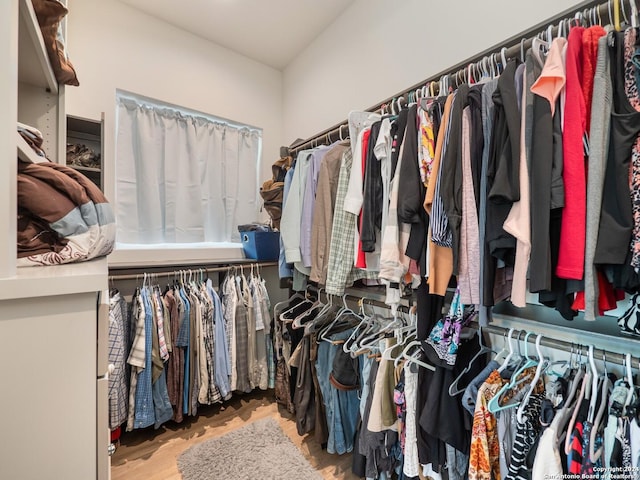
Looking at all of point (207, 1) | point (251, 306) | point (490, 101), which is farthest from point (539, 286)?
point (207, 1)

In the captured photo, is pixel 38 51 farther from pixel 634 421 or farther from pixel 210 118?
pixel 634 421

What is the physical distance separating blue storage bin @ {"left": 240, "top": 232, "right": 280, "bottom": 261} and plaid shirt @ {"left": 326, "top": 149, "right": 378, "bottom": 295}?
1082 millimetres

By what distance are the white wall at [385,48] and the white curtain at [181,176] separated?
634mm

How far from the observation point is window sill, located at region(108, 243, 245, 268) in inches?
83.0

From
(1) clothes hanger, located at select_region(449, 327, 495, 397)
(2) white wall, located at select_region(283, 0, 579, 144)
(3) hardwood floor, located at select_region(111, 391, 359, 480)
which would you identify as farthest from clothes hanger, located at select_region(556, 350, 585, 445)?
(2) white wall, located at select_region(283, 0, 579, 144)

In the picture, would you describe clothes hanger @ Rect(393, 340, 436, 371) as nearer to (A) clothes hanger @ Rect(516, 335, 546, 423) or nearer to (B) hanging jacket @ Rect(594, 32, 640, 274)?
(A) clothes hanger @ Rect(516, 335, 546, 423)

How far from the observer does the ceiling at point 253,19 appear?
2105 millimetres

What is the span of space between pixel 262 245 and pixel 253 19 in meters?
1.78

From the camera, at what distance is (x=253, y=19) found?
2.25 meters

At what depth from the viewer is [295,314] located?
2.00 metres

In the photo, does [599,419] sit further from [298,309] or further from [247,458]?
[247,458]

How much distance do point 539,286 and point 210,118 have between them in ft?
8.81

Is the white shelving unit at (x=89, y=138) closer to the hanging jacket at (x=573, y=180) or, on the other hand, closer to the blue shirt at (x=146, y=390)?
the blue shirt at (x=146, y=390)

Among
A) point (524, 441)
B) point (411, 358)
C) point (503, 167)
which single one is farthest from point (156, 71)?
point (524, 441)
